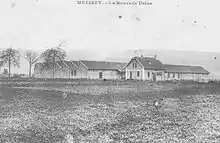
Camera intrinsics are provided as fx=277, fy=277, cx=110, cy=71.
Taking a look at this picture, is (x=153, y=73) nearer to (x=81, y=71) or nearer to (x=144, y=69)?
(x=144, y=69)

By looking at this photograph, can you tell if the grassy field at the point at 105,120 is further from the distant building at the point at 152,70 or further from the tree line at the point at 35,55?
the distant building at the point at 152,70

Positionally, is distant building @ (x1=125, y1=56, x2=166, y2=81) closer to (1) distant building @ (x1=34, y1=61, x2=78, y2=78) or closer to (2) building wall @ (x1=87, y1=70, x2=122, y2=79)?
(2) building wall @ (x1=87, y1=70, x2=122, y2=79)

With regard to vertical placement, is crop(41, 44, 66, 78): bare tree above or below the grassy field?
above

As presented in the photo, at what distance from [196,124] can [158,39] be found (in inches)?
169

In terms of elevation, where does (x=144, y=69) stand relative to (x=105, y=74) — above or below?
above

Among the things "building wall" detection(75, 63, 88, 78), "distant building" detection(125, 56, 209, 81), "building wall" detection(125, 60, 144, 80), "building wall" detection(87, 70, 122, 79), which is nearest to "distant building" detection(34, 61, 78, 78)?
"building wall" detection(75, 63, 88, 78)

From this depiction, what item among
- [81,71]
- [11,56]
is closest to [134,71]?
[81,71]

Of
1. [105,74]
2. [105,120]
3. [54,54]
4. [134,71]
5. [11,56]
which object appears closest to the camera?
[105,120]

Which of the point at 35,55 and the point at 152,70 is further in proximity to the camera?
the point at 152,70

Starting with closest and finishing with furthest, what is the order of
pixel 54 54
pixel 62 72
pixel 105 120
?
pixel 105 120 → pixel 54 54 → pixel 62 72

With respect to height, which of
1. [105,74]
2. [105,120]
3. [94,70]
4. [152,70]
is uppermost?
[94,70]

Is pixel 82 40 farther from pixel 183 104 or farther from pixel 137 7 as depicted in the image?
pixel 183 104

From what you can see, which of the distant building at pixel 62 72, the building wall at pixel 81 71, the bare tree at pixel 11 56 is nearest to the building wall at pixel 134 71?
the building wall at pixel 81 71

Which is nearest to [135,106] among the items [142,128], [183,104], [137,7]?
[183,104]
